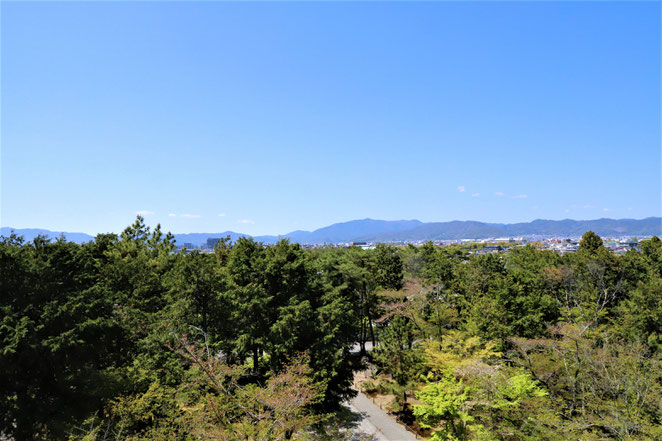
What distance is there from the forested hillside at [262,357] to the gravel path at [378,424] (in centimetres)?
118

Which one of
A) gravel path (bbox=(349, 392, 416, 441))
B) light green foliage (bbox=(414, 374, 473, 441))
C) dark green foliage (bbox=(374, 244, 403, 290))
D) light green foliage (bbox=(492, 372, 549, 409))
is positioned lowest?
gravel path (bbox=(349, 392, 416, 441))

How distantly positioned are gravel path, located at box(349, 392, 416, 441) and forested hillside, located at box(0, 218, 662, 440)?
1185mm

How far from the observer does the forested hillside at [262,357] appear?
1280 centimetres

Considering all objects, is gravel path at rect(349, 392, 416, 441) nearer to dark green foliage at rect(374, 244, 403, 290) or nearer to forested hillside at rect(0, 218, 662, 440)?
forested hillside at rect(0, 218, 662, 440)

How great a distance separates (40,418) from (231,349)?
319 inches

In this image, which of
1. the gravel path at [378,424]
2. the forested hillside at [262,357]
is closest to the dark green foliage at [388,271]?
the forested hillside at [262,357]

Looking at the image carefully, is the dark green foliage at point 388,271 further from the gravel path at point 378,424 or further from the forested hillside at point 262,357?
the gravel path at point 378,424

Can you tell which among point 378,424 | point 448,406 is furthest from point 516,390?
point 378,424

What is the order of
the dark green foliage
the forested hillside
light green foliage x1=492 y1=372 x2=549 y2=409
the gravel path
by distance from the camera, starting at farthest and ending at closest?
the dark green foliage → the gravel path → light green foliage x1=492 y1=372 x2=549 y2=409 → the forested hillside

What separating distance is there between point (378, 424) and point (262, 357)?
895cm

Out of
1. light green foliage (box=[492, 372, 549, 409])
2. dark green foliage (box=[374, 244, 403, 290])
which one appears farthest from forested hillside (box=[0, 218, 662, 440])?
dark green foliage (box=[374, 244, 403, 290])

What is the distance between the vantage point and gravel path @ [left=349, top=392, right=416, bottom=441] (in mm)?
19953

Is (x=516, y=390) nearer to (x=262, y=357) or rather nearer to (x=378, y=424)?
(x=378, y=424)

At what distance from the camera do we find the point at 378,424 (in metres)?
21.2
